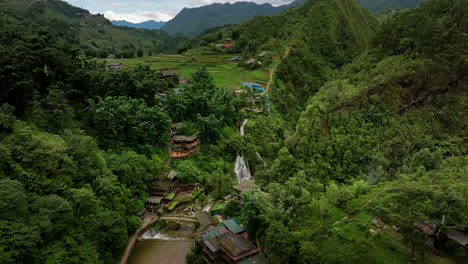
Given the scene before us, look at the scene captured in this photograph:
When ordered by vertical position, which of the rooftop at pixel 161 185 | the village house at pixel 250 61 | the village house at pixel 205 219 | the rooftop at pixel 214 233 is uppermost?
the village house at pixel 250 61

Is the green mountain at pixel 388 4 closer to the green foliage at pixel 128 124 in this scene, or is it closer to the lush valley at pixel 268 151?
the lush valley at pixel 268 151

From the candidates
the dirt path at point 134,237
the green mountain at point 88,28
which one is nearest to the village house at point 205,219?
the dirt path at point 134,237

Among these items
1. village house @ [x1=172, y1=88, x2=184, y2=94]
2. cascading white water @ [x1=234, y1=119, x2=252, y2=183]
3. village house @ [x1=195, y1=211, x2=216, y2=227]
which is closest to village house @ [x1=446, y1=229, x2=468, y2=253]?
village house @ [x1=195, y1=211, x2=216, y2=227]

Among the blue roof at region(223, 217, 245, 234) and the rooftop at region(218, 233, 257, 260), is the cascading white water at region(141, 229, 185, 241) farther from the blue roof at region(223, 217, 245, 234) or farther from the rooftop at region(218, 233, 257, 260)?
the rooftop at region(218, 233, 257, 260)

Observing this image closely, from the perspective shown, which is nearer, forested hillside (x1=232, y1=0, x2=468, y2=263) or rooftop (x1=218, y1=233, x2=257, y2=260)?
forested hillside (x1=232, y1=0, x2=468, y2=263)

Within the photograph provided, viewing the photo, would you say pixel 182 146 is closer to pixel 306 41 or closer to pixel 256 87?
pixel 256 87

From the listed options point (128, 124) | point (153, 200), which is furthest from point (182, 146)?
point (153, 200)

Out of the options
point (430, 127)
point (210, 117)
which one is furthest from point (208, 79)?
point (430, 127)
